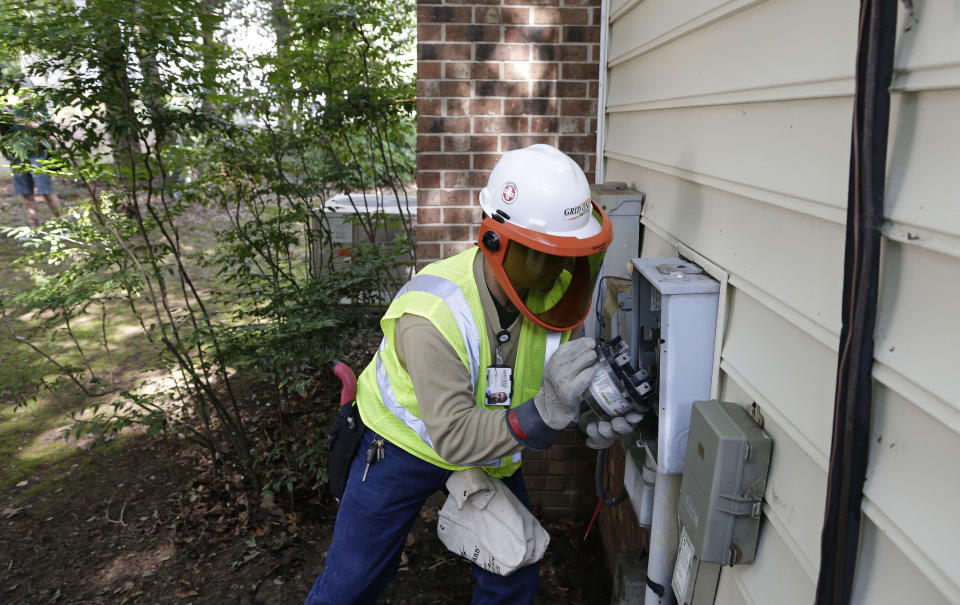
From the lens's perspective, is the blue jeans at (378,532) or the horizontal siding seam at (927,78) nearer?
the horizontal siding seam at (927,78)

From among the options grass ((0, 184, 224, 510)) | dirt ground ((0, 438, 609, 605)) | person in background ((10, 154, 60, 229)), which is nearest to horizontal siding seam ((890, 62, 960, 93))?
dirt ground ((0, 438, 609, 605))

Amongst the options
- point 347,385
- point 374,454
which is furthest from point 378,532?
point 347,385

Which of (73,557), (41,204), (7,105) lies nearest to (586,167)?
(7,105)

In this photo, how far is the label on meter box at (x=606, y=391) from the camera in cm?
189

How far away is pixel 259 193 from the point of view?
5.09 m

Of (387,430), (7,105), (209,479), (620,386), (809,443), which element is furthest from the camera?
(209,479)

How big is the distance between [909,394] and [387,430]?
178 cm

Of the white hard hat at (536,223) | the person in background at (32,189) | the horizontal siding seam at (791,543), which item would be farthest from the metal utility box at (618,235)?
the person in background at (32,189)

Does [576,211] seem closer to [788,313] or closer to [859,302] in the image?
[788,313]

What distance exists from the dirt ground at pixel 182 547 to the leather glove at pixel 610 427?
69.0 inches

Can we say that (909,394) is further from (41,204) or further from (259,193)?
(41,204)

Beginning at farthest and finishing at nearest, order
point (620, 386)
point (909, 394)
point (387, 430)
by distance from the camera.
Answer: point (387, 430)
point (620, 386)
point (909, 394)

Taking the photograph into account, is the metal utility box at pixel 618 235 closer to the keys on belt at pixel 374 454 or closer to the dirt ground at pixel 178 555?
the keys on belt at pixel 374 454

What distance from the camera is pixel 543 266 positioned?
2.07 m
